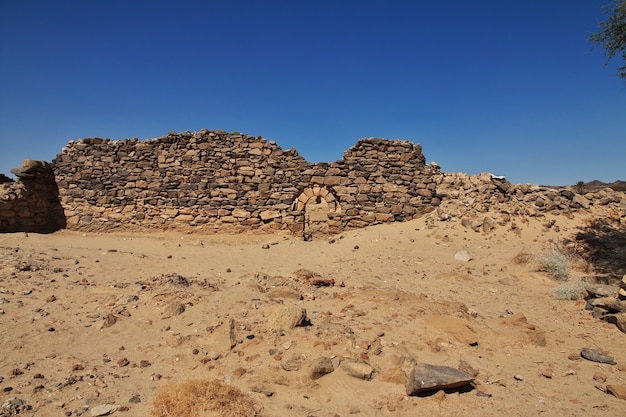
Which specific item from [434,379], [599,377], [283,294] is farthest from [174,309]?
[599,377]

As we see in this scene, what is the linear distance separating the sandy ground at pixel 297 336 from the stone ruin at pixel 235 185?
3.72m

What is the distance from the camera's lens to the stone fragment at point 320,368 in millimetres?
3996

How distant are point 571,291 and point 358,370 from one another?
464 cm

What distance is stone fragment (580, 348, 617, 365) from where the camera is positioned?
13.8 ft

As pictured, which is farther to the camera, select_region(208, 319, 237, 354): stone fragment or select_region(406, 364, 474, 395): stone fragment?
select_region(208, 319, 237, 354): stone fragment

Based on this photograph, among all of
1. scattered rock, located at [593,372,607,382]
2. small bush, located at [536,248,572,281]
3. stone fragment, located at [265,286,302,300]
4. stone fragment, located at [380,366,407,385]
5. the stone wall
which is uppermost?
the stone wall

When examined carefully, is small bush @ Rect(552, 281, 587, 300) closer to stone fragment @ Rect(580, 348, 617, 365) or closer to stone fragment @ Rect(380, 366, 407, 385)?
stone fragment @ Rect(580, 348, 617, 365)

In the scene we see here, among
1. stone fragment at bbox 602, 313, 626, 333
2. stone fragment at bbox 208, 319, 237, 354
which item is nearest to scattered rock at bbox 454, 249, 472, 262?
stone fragment at bbox 602, 313, 626, 333

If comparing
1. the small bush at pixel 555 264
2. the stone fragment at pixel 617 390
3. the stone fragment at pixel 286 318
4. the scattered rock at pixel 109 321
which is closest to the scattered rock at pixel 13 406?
the scattered rock at pixel 109 321

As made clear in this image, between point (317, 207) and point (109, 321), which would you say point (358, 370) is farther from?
point (317, 207)

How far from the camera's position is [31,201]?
40.4 ft

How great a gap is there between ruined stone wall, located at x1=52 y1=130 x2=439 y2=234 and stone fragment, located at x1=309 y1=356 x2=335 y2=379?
27.5 feet

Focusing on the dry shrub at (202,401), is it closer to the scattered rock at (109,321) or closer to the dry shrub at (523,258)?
the scattered rock at (109,321)

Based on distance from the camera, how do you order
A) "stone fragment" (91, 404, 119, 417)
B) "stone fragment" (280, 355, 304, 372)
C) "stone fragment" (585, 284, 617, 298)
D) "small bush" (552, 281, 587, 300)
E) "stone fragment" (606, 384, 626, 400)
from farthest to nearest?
"small bush" (552, 281, 587, 300), "stone fragment" (585, 284, 617, 298), "stone fragment" (280, 355, 304, 372), "stone fragment" (606, 384, 626, 400), "stone fragment" (91, 404, 119, 417)
